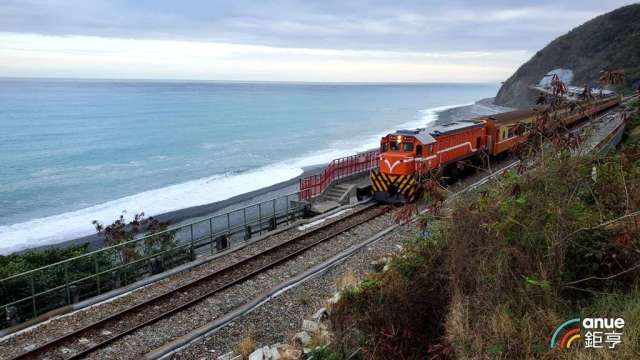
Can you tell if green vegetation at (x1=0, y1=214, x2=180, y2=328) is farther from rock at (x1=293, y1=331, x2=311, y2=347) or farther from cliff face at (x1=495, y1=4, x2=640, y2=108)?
cliff face at (x1=495, y1=4, x2=640, y2=108)

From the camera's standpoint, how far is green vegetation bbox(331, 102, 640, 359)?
6.51 m

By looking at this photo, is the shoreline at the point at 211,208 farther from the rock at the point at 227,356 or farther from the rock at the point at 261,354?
the rock at the point at 261,354

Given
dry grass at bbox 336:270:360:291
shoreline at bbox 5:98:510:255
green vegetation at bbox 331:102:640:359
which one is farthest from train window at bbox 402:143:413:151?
shoreline at bbox 5:98:510:255

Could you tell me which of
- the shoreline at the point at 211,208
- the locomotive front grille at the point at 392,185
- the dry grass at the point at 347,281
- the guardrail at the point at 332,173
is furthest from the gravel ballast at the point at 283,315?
the shoreline at the point at 211,208

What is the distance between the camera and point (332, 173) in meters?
25.9

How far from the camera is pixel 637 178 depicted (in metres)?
8.23

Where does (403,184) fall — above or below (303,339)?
above

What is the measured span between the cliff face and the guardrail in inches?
2502

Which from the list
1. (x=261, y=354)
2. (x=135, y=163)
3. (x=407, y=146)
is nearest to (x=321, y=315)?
(x=261, y=354)

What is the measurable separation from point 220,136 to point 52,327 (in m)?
68.2

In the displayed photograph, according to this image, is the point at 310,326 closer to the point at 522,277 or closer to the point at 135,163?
the point at 522,277

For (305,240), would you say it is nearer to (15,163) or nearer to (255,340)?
(255,340)

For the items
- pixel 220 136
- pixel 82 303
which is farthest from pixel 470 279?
pixel 220 136

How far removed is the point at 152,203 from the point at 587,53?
9074 centimetres
